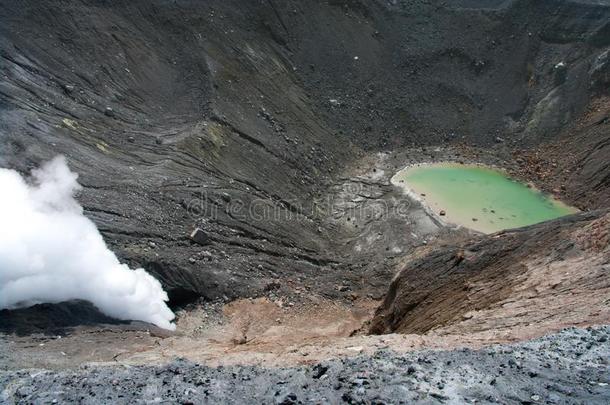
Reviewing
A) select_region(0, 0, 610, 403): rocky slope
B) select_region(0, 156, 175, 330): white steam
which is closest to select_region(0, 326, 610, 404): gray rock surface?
select_region(0, 0, 610, 403): rocky slope

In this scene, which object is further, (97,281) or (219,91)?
(219,91)

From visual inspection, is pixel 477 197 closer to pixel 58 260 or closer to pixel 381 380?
pixel 58 260

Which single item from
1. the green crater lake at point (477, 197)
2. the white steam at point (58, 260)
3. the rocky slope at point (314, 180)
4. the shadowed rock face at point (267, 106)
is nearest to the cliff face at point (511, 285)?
the rocky slope at point (314, 180)

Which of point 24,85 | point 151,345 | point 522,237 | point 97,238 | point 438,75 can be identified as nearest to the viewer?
point 151,345

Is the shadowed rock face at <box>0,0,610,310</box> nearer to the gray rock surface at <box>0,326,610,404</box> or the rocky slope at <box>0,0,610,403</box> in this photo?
the rocky slope at <box>0,0,610,403</box>

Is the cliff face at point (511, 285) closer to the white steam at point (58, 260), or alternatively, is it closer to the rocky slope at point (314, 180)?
the rocky slope at point (314, 180)

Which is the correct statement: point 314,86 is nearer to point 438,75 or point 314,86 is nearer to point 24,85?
point 438,75

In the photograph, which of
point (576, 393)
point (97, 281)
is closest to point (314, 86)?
point (97, 281)
